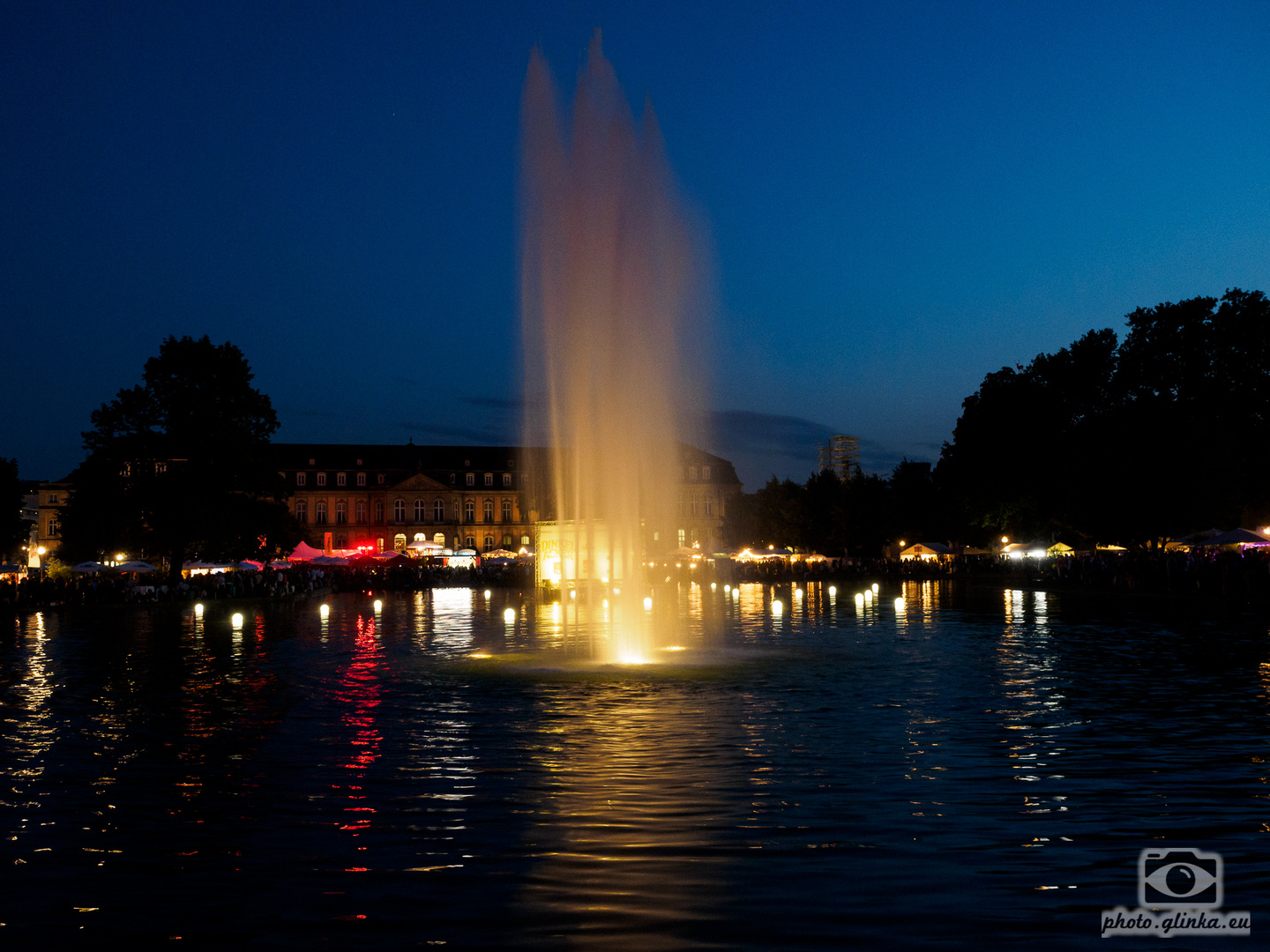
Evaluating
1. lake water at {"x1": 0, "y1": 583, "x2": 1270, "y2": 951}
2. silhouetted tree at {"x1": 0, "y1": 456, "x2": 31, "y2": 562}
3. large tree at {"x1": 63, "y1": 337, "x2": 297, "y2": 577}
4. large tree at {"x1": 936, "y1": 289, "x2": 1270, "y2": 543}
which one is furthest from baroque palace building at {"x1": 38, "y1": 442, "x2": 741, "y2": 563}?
lake water at {"x1": 0, "y1": 583, "x2": 1270, "y2": 951}

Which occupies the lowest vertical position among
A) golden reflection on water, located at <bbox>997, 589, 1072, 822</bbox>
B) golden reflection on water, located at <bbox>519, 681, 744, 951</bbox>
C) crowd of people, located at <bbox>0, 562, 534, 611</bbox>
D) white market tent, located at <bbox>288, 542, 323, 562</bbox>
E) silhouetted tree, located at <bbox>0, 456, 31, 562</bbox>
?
golden reflection on water, located at <bbox>997, 589, 1072, 822</bbox>

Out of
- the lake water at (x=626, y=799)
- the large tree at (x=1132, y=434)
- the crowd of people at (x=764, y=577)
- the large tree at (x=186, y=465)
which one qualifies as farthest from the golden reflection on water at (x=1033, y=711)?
the large tree at (x=186, y=465)

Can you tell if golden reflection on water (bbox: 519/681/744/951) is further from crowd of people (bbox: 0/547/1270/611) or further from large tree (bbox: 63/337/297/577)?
large tree (bbox: 63/337/297/577)

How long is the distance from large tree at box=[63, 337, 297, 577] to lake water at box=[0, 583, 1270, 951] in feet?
135

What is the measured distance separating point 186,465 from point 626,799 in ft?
198

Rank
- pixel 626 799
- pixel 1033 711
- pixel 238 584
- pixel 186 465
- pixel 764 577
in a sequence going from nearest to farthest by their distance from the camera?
pixel 626 799, pixel 1033 711, pixel 238 584, pixel 186 465, pixel 764 577

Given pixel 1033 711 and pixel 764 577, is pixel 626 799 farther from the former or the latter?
pixel 764 577

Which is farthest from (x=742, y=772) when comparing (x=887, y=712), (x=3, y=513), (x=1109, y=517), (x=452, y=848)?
(x=3, y=513)

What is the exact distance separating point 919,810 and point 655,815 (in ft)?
7.68

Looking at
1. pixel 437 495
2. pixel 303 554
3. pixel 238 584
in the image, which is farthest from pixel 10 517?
pixel 437 495

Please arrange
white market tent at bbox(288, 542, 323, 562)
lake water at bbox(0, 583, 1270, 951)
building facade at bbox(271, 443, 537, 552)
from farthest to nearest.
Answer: building facade at bbox(271, 443, 537, 552)
white market tent at bbox(288, 542, 323, 562)
lake water at bbox(0, 583, 1270, 951)

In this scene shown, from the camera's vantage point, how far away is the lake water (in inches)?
300

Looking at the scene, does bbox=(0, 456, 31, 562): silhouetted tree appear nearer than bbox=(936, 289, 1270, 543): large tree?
No

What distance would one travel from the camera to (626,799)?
1118 centimetres
